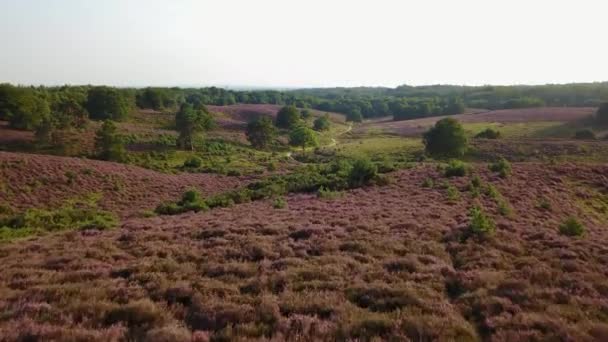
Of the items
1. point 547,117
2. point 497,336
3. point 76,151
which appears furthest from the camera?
point 547,117

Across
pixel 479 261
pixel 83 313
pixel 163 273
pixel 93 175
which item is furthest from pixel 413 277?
pixel 93 175

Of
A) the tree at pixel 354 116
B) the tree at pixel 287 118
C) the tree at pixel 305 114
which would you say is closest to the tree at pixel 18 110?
the tree at pixel 287 118

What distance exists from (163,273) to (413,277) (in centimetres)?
646

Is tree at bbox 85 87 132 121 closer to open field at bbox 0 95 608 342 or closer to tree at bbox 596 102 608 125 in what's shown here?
open field at bbox 0 95 608 342

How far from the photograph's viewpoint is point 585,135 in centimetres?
6838

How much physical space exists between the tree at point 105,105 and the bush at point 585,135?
93.6 metres

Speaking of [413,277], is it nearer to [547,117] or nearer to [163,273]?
[163,273]

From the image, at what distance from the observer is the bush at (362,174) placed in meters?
29.3

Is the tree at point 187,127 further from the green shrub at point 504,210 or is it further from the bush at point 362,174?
the green shrub at point 504,210

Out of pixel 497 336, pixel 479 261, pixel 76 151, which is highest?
pixel 497 336

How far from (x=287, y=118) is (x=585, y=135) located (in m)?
64.5

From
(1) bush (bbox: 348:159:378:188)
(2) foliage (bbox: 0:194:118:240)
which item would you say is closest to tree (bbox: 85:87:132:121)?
(2) foliage (bbox: 0:194:118:240)

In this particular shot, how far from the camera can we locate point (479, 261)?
11.0 m

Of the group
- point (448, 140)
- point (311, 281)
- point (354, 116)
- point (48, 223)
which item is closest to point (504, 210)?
point (311, 281)
